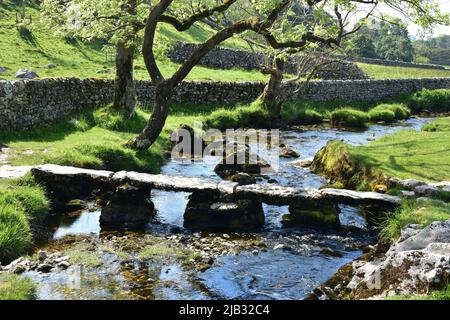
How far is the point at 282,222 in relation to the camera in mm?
14953

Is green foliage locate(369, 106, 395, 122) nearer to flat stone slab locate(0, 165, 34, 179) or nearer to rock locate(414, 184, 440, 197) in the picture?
rock locate(414, 184, 440, 197)

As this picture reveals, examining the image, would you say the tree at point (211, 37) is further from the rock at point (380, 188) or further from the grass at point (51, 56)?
the grass at point (51, 56)

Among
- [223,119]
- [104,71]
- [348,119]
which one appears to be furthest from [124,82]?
[348,119]

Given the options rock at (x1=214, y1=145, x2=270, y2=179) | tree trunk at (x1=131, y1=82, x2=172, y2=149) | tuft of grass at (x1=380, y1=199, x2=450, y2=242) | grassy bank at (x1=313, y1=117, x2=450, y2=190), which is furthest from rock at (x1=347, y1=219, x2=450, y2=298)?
tree trunk at (x1=131, y1=82, x2=172, y2=149)

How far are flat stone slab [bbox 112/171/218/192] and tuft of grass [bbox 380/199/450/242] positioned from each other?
5026mm

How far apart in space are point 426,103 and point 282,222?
→ 119 feet

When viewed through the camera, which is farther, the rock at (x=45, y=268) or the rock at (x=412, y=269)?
the rock at (x=45, y=268)

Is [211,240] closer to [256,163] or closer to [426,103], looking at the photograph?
[256,163]

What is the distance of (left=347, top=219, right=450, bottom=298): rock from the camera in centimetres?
864

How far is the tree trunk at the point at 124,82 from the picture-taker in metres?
23.6

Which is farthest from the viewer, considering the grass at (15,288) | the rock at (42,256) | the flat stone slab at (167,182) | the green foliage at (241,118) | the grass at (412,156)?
the green foliage at (241,118)

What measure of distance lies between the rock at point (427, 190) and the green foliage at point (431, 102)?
33.1 metres

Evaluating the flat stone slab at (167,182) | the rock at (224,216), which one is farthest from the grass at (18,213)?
the rock at (224,216)

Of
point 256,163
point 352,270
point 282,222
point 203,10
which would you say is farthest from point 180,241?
point 203,10
